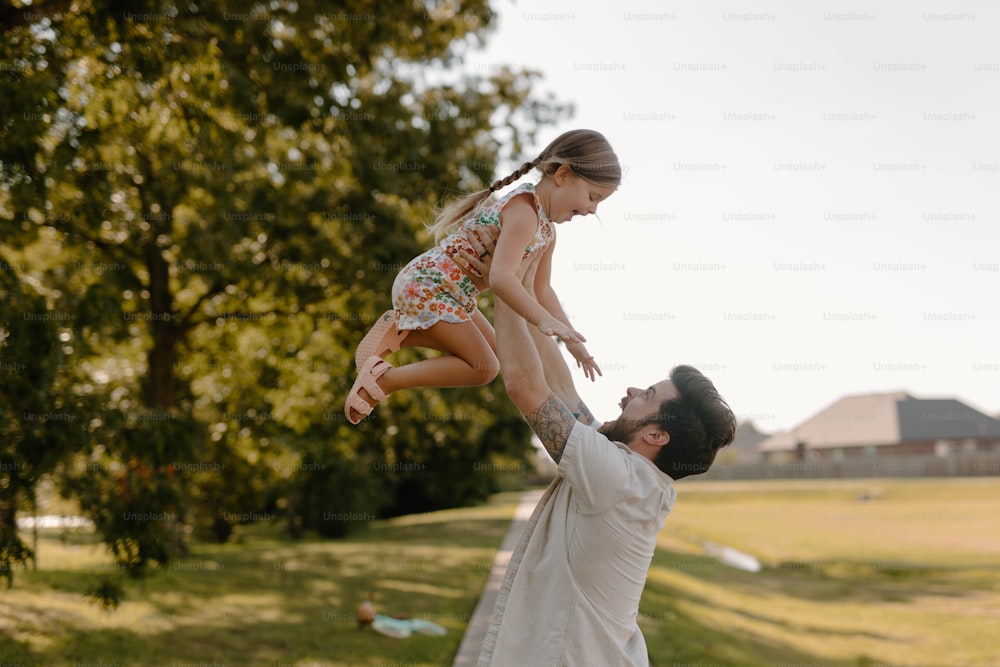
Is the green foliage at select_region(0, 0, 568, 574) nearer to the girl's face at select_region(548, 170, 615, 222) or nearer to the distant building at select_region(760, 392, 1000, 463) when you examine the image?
the girl's face at select_region(548, 170, 615, 222)

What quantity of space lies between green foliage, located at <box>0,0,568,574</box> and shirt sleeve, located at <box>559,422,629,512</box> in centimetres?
522

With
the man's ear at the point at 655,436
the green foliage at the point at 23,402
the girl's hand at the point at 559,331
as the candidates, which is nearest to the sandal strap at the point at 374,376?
the girl's hand at the point at 559,331

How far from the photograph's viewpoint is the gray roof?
264 feet

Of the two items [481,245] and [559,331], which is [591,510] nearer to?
[559,331]

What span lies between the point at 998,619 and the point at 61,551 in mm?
15854

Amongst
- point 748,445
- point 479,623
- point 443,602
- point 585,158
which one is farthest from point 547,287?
point 748,445

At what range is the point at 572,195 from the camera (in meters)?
3.27

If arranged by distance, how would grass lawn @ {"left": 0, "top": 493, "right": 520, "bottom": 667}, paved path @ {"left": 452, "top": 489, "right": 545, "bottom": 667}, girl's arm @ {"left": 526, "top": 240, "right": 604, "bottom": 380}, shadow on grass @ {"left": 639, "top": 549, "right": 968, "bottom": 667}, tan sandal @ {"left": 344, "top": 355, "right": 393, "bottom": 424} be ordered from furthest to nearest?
shadow on grass @ {"left": 639, "top": 549, "right": 968, "bottom": 667}, grass lawn @ {"left": 0, "top": 493, "right": 520, "bottom": 667}, paved path @ {"left": 452, "top": 489, "right": 545, "bottom": 667}, girl's arm @ {"left": 526, "top": 240, "right": 604, "bottom": 380}, tan sandal @ {"left": 344, "top": 355, "right": 393, "bottom": 424}

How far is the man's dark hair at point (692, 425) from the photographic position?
3.08 m

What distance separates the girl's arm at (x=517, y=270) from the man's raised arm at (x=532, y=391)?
0.26 feet

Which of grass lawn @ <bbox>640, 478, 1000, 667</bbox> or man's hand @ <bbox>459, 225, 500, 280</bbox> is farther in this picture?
grass lawn @ <bbox>640, 478, 1000, 667</bbox>

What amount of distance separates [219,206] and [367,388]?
9.01 meters

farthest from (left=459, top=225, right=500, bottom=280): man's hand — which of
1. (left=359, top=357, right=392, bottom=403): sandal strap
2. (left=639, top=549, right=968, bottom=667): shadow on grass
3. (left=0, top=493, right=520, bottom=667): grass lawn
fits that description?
(left=639, top=549, right=968, bottom=667): shadow on grass

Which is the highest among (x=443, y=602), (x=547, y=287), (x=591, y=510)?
(x=547, y=287)
